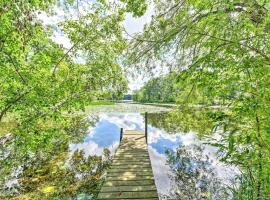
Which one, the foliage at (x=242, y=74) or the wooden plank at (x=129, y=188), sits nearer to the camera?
the foliage at (x=242, y=74)

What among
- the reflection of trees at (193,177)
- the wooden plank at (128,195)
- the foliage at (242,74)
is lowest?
the reflection of trees at (193,177)

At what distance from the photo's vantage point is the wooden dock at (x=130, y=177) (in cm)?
484

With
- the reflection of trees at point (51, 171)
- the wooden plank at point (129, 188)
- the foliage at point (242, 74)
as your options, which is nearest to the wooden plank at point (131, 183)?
the wooden plank at point (129, 188)

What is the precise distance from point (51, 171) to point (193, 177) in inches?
199

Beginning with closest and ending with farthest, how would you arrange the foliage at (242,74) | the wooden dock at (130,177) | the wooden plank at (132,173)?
the foliage at (242,74) < the wooden dock at (130,177) < the wooden plank at (132,173)

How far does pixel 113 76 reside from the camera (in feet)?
22.3

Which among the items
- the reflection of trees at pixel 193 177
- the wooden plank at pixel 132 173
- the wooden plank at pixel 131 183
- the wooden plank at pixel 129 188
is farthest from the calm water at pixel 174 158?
the wooden plank at pixel 129 188

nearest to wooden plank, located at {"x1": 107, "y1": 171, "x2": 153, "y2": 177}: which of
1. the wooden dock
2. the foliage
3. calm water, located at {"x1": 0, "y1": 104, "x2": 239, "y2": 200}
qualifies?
the wooden dock

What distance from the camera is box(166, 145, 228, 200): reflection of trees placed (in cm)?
638

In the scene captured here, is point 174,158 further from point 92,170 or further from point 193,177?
point 92,170

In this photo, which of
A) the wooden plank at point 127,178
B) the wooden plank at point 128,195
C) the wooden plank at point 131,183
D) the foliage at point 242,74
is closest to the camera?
the foliage at point 242,74

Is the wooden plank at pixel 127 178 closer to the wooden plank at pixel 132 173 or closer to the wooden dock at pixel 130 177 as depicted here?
the wooden dock at pixel 130 177

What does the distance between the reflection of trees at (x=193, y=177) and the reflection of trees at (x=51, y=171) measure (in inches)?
105

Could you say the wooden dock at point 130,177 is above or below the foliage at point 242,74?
below
